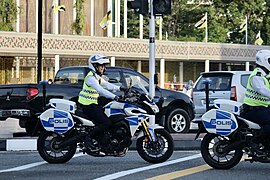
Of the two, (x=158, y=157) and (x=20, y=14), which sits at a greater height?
(x=20, y=14)

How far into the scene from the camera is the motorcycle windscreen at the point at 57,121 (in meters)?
11.9

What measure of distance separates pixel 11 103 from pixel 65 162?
14.5ft

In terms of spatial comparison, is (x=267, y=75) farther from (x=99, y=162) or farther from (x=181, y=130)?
(x=181, y=130)

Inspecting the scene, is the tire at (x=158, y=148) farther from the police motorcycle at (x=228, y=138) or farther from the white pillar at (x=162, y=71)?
the white pillar at (x=162, y=71)

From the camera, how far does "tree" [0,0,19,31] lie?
1716 inches

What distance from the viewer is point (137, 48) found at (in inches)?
1863

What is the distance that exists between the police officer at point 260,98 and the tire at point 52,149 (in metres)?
3.00

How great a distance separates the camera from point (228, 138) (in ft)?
36.7

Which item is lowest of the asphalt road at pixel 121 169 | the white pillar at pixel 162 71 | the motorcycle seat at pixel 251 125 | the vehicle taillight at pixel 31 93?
the asphalt road at pixel 121 169

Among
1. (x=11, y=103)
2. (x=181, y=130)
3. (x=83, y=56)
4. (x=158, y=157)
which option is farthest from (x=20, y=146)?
(x=83, y=56)

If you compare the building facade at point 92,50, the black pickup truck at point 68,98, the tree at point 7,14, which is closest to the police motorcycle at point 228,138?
the black pickup truck at point 68,98

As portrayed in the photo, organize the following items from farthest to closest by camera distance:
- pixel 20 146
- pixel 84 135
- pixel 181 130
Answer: pixel 181 130 < pixel 20 146 < pixel 84 135

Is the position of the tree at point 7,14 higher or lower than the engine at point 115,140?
higher

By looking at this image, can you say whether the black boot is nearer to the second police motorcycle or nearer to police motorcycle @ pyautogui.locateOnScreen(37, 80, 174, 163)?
police motorcycle @ pyautogui.locateOnScreen(37, 80, 174, 163)
